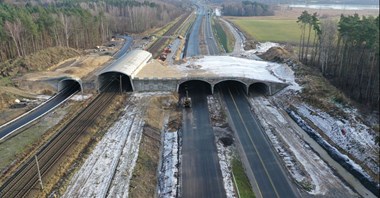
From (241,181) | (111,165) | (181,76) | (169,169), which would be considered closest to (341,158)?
(241,181)

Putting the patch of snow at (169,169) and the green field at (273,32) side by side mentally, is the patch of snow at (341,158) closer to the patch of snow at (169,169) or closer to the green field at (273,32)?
the patch of snow at (169,169)

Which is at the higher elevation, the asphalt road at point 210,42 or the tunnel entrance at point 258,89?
the asphalt road at point 210,42

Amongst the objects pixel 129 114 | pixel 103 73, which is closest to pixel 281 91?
pixel 129 114

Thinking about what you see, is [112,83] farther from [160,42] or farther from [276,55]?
[160,42]

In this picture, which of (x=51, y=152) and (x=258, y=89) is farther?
(x=258, y=89)

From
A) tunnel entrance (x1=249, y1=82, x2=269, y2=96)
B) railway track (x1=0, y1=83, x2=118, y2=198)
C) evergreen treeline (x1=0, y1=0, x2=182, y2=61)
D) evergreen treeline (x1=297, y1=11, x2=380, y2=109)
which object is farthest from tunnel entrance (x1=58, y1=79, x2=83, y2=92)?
evergreen treeline (x1=297, y1=11, x2=380, y2=109)

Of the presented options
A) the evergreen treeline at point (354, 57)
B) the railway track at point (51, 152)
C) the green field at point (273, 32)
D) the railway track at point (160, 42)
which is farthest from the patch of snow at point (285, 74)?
the green field at point (273, 32)
